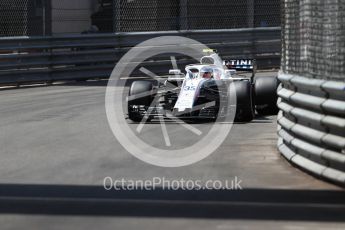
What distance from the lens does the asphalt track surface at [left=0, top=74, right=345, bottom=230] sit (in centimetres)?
602

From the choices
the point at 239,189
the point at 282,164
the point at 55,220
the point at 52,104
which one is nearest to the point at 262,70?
the point at 52,104

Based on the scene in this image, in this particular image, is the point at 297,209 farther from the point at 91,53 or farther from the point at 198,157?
the point at 91,53

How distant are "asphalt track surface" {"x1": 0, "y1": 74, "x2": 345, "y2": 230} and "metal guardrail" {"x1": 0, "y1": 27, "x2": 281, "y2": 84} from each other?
6.94 metres

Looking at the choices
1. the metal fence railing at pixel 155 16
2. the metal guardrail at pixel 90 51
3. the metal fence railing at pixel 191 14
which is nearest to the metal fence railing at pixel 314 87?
the metal guardrail at pixel 90 51

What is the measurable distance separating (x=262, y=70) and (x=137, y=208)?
51.0 feet

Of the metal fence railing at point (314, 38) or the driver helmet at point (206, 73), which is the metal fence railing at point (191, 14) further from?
the metal fence railing at point (314, 38)

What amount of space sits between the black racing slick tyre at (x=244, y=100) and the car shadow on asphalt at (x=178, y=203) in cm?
472

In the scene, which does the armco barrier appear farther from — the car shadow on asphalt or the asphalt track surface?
the car shadow on asphalt

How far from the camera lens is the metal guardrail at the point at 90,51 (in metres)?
18.8

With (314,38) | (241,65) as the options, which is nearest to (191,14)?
(241,65)

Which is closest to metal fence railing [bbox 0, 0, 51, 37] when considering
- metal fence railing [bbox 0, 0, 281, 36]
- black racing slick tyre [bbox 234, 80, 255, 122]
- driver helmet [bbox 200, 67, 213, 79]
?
metal fence railing [bbox 0, 0, 281, 36]

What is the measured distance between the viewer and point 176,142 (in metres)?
10.2

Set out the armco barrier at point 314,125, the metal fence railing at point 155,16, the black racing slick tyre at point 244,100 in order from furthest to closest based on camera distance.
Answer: the metal fence railing at point 155,16, the black racing slick tyre at point 244,100, the armco barrier at point 314,125

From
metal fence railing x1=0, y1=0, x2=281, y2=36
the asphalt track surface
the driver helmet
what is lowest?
the asphalt track surface
